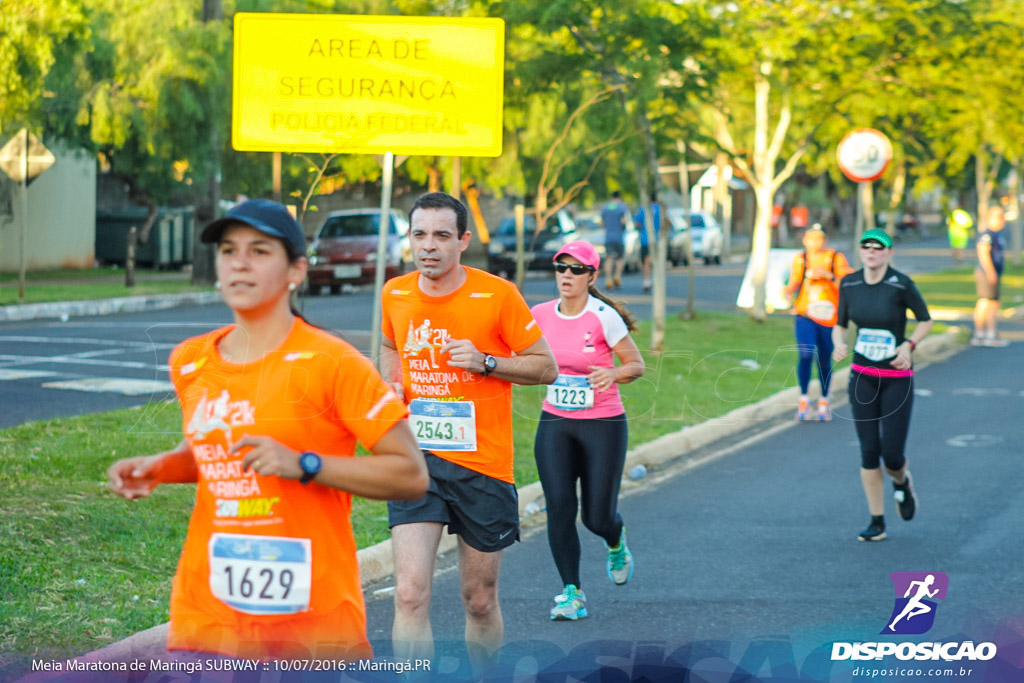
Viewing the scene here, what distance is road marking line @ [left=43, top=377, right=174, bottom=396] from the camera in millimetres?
12836

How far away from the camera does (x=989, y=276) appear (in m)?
20.1

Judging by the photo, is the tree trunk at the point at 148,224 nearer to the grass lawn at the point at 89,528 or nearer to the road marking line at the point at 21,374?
the road marking line at the point at 21,374

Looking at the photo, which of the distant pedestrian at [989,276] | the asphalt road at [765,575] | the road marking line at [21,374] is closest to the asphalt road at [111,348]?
the road marking line at [21,374]

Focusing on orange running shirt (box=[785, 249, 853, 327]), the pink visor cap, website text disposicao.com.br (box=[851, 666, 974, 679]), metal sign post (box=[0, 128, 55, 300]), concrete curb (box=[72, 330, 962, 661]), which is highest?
metal sign post (box=[0, 128, 55, 300])

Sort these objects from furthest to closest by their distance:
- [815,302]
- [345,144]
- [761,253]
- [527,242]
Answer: [527,242] < [761,253] < [815,302] < [345,144]

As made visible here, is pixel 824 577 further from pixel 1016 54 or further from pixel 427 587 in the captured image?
pixel 1016 54

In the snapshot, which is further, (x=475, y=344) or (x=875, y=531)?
(x=875, y=531)

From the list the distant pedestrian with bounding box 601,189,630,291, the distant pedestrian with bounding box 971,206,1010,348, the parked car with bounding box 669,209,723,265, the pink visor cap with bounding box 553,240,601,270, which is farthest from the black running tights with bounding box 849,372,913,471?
the parked car with bounding box 669,209,723,265

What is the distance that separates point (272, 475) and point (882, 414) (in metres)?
5.88

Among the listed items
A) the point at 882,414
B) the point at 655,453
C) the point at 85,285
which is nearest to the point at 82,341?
the point at 655,453

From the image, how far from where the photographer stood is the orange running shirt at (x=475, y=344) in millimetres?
5258

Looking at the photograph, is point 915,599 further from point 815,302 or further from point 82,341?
point 82,341

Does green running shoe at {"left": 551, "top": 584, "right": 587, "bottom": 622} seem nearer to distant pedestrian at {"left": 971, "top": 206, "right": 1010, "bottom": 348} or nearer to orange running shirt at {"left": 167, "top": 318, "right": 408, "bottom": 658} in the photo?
orange running shirt at {"left": 167, "top": 318, "right": 408, "bottom": 658}

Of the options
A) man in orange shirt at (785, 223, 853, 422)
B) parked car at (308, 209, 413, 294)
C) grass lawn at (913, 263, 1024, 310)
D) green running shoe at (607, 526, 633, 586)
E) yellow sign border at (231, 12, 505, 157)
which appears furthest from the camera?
grass lawn at (913, 263, 1024, 310)
